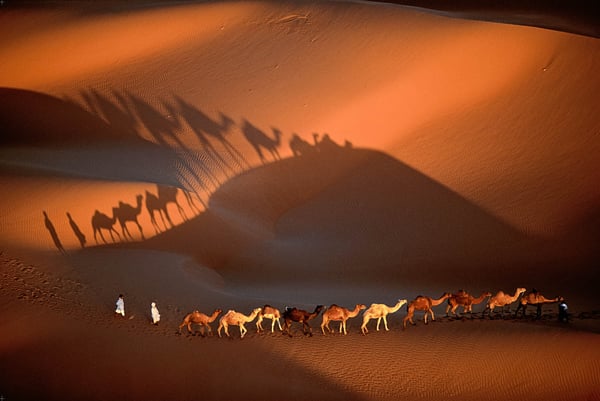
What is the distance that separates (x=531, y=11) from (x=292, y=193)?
68.8 ft

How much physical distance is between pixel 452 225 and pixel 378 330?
748 cm

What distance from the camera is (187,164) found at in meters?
26.2

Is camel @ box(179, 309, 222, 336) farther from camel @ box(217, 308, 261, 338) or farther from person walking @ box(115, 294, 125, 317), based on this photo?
person walking @ box(115, 294, 125, 317)

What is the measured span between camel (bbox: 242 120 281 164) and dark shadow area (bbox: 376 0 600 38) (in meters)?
9.79

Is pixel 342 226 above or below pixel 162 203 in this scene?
below

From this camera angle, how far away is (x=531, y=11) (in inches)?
1578

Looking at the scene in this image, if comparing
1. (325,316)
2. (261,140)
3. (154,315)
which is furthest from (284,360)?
(261,140)

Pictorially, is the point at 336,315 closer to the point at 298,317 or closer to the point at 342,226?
the point at 298,317

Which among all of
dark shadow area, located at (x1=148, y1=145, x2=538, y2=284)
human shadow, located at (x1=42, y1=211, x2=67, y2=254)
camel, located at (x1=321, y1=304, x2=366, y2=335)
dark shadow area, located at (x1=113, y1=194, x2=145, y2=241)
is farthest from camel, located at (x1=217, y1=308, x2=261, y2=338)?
dark shadow area, located at (x1=113, y1=194, x2=145, y2=241)

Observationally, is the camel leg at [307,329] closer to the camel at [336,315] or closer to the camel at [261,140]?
the camel at [336,315]

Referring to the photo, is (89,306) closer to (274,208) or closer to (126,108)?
(274,208)

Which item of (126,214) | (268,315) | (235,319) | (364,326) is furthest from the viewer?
(126,214)

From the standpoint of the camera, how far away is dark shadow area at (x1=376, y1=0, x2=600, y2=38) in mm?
32938

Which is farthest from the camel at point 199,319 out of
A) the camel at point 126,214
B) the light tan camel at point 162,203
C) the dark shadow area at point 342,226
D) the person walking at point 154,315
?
the light tan camel at point 162,203
